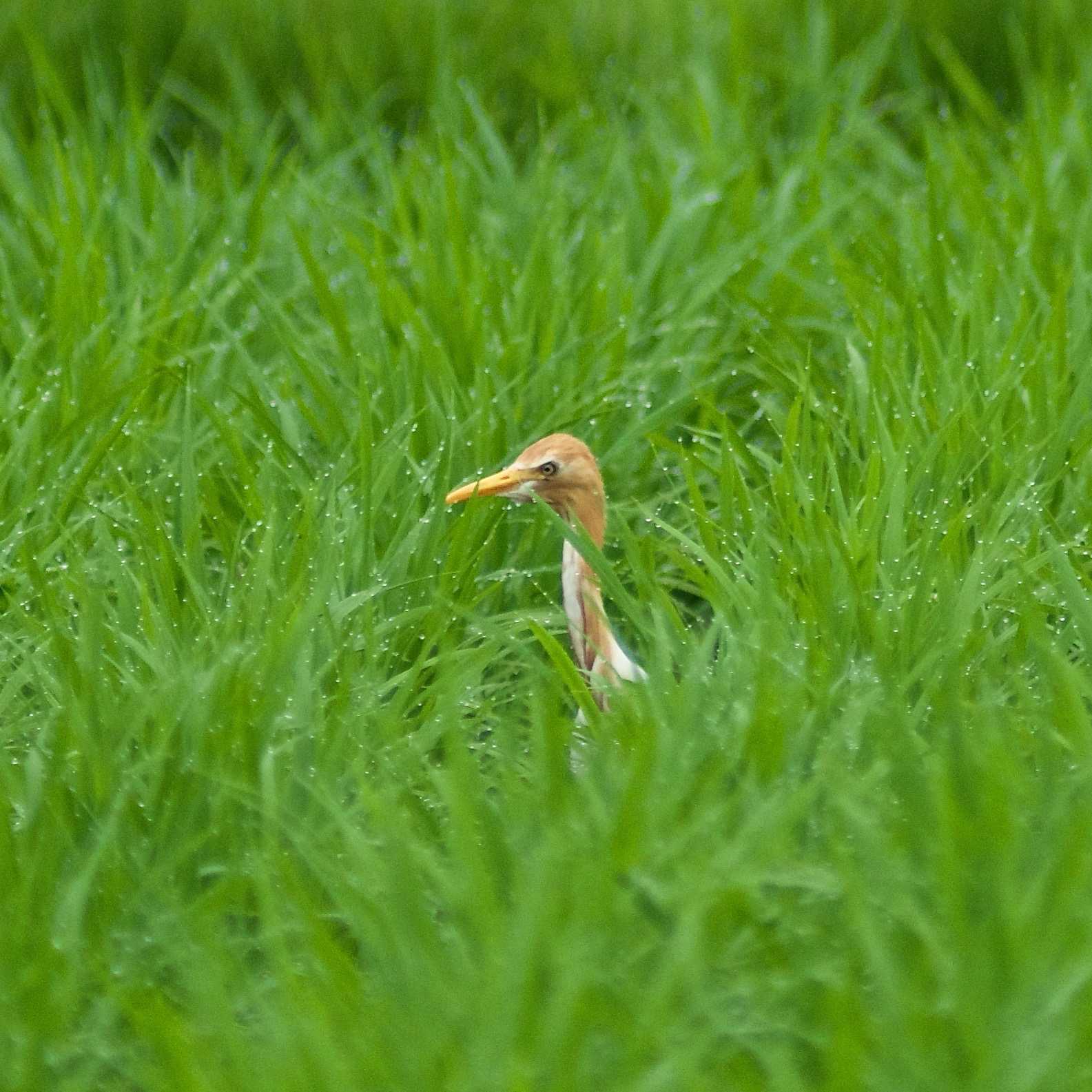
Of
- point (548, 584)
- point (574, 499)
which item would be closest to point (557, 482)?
point (574, 499)

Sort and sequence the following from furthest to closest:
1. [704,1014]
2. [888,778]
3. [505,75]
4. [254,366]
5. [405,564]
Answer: [505,75] < [254,366] < [405,564] < [888,778] < [704,1014]

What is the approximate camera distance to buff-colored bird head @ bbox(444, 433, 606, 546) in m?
2.44

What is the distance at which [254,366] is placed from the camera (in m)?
3.13

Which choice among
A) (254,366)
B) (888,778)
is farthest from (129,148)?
(888,778)

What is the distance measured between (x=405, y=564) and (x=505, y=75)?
2632 millimetres

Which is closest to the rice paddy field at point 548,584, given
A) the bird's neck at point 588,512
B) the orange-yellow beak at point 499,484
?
the bird's neck at point 588,512

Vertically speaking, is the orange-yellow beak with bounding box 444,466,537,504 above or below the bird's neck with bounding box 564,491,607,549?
above

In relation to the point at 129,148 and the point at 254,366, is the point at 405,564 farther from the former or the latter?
the point at 129,148

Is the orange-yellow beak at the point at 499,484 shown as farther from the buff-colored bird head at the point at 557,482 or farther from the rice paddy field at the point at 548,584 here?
the rice paddy field at the point at 548,584

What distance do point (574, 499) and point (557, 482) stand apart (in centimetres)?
3

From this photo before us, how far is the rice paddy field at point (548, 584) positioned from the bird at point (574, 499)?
0.05 meters

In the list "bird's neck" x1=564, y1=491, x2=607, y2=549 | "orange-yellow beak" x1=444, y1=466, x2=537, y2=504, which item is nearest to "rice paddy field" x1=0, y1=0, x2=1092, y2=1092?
"bird's neck" x1=564, y1=491, x2=607, y2=549

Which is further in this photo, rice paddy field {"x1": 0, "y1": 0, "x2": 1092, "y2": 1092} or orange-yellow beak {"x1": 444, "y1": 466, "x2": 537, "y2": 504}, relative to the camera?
orange-yellow beak {"x1": 444, "y1": 466, "x2": 537, "y2": 504}

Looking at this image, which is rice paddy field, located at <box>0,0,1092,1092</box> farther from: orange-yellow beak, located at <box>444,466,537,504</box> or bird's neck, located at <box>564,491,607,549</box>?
orange-yellow beak, located at <box>444,466,537,504</box>
